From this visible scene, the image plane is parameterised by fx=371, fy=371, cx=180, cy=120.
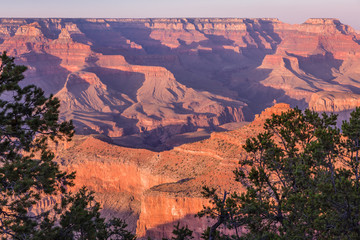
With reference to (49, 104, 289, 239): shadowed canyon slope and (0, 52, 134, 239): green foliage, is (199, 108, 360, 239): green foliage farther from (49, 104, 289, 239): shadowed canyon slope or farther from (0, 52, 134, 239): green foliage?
(49, 104, 289, 239): shadowed canyon slope

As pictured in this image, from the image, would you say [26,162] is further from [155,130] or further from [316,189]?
[155,130]

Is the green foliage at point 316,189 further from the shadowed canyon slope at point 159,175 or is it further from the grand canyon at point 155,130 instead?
the grand canyon at point 155,130

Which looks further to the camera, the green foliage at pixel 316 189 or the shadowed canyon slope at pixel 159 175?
the shadowed canyon slope at pixel 159 175

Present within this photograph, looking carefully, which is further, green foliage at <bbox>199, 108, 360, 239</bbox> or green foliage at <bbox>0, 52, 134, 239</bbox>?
green foliage at <bbox>0, 52, 134, 239</bbox>

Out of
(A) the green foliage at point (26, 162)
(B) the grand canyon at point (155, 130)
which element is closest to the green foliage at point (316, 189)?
(A) the green foliage at point (26, 162)

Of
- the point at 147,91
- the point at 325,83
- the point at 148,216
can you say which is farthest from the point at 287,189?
the point at 325,83

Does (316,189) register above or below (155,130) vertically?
below

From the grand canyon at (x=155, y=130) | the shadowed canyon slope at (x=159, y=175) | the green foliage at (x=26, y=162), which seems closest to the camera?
the green foliage at (x=26, y=162)

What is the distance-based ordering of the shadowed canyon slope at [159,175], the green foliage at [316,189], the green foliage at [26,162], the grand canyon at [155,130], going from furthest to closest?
the grand canyon at [155,130] < the shadowed canyon slope at [159,175] < the green foliage at [26,162] < the green foliage at [316,189]

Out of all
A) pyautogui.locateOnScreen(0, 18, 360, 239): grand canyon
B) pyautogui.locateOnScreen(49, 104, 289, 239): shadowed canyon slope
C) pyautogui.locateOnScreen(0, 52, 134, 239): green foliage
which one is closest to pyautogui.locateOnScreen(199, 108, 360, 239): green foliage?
pyautogui.locateOnScreen(0, 52, 134, 239): green foliage

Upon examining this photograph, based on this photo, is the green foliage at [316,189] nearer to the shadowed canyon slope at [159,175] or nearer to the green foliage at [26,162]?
the green foliage at [26,162]

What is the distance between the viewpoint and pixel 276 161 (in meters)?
17.2

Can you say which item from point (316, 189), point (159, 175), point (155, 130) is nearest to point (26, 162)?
point (316, 189)

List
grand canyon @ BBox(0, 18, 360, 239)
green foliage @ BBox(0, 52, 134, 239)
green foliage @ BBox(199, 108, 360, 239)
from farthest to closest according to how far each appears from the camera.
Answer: grand canyon @ BBox(0, 18, 360, 239) < green foliage @ BBox(0, 52, 134, 239) < green foliage @ BBox(199, 108, 360, 239)
